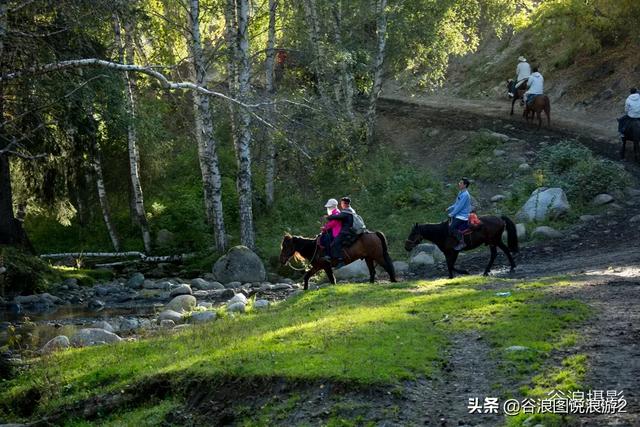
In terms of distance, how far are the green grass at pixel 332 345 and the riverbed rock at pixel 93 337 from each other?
124cm

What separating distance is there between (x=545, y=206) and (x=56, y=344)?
635 inches

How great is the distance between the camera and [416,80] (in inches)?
1478

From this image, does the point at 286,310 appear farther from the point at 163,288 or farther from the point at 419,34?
the point at 419,34

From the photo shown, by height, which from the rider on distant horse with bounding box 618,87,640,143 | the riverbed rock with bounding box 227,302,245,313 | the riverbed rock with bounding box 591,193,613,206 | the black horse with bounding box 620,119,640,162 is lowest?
the riverbed rock with bounding box 227,302,245,313

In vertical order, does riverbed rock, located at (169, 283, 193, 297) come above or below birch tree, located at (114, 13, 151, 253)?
below

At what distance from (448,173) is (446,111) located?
25.9 feet

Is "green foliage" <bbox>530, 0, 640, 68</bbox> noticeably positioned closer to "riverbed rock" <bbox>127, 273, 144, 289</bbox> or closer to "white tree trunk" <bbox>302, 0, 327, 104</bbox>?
"white tree trunk" <bbox>302, 0, 327, 104</bbox>

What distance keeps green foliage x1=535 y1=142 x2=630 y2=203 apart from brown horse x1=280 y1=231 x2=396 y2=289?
9256 mm

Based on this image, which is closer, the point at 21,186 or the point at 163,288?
the point at 163,288

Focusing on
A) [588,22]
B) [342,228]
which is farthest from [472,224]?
[588,22]

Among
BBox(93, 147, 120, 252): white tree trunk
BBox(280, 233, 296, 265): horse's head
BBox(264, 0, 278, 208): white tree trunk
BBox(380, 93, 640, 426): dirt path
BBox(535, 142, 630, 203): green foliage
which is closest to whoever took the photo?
A: BBox(380, 93, 640, 426): dirt path

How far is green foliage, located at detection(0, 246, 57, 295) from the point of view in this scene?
2350cm

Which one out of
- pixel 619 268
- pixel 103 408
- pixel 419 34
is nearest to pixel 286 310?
pixel 103 408

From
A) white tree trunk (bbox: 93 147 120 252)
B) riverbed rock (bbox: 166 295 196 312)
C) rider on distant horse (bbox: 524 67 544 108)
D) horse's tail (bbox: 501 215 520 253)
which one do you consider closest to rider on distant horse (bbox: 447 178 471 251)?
horse's tail (bbox: 501 215 520 253)
